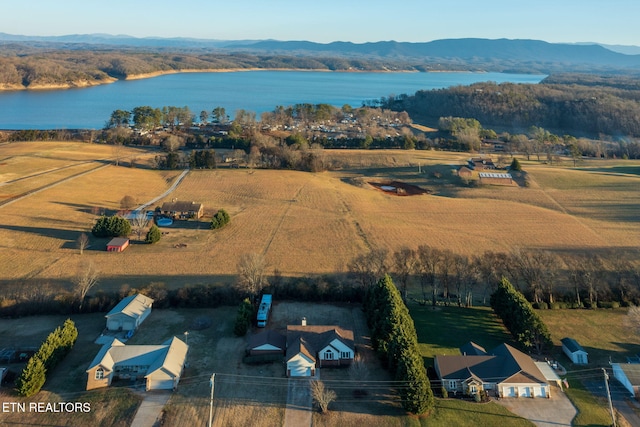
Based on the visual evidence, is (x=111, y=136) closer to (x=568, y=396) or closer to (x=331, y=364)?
(x=331, y=364)

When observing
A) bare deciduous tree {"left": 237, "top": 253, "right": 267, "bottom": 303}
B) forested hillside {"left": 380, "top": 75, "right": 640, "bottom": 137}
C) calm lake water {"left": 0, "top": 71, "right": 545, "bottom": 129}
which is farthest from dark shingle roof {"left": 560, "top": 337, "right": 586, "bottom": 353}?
calm lake water {"left": 0, "top": 71, "right": 545, "bottom": 129}

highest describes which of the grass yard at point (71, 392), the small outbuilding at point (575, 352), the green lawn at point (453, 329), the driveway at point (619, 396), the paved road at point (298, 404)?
the small outbuilding at point (575, 352)

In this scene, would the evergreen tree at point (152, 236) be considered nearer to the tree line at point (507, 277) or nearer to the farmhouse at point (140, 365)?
the farmhouse at point (140, 365)

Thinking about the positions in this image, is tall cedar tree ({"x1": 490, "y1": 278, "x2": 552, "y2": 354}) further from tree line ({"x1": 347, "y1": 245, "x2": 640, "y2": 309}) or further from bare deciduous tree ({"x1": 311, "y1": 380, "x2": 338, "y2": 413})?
bare deciduous tree ({"x1": 311, "y1": 380, "x2": 338, "y2": 413})

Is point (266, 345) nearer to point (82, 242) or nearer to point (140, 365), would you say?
point (140, 365)

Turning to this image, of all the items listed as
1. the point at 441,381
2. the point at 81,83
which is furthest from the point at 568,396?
the point at 81,83

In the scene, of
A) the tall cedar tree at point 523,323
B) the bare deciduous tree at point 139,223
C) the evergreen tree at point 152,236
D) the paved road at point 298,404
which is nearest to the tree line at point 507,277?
the tall cedar tree at point 523,323
